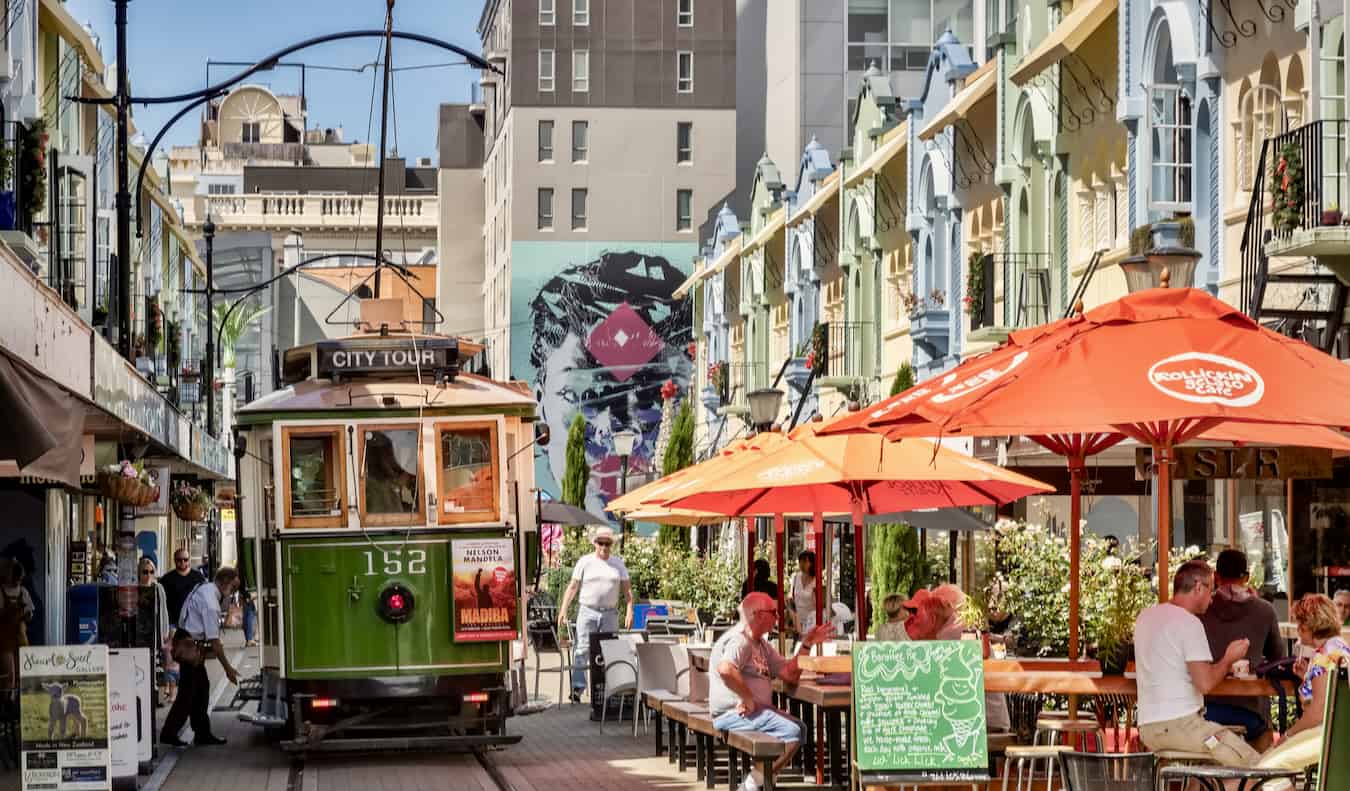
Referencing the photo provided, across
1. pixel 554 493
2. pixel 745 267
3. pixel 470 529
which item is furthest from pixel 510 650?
pixel 554 493

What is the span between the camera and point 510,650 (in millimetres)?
19031

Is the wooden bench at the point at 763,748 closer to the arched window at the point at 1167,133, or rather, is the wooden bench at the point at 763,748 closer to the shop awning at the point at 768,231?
the arched window at the point at 1167,133

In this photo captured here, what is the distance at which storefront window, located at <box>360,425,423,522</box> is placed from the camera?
1884cm

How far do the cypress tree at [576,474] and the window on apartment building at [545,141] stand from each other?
38.5 m

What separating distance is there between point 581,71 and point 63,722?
Result: 265ft

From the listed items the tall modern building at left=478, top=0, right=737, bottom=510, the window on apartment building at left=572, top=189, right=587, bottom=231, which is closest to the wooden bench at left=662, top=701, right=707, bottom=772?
the tall modern building at left=478, top=0, right=737, bottom=510

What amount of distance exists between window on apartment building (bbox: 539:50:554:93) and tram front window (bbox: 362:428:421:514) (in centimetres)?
7534

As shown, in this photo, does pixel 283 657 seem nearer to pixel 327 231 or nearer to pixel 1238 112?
pixel 1238 112

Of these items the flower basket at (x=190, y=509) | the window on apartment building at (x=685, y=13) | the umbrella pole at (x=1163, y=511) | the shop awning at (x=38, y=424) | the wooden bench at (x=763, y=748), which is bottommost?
the wooden bench at (x=763, y=748)

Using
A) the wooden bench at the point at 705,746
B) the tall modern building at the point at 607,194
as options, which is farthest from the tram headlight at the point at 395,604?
the tall modern building at the point at 607,194

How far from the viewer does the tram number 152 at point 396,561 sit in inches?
738

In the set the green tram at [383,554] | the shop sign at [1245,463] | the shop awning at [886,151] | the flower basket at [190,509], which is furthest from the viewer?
the flower basket at [190,509]

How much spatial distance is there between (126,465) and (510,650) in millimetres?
5441

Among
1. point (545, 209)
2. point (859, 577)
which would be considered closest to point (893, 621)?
point (859, 577)
